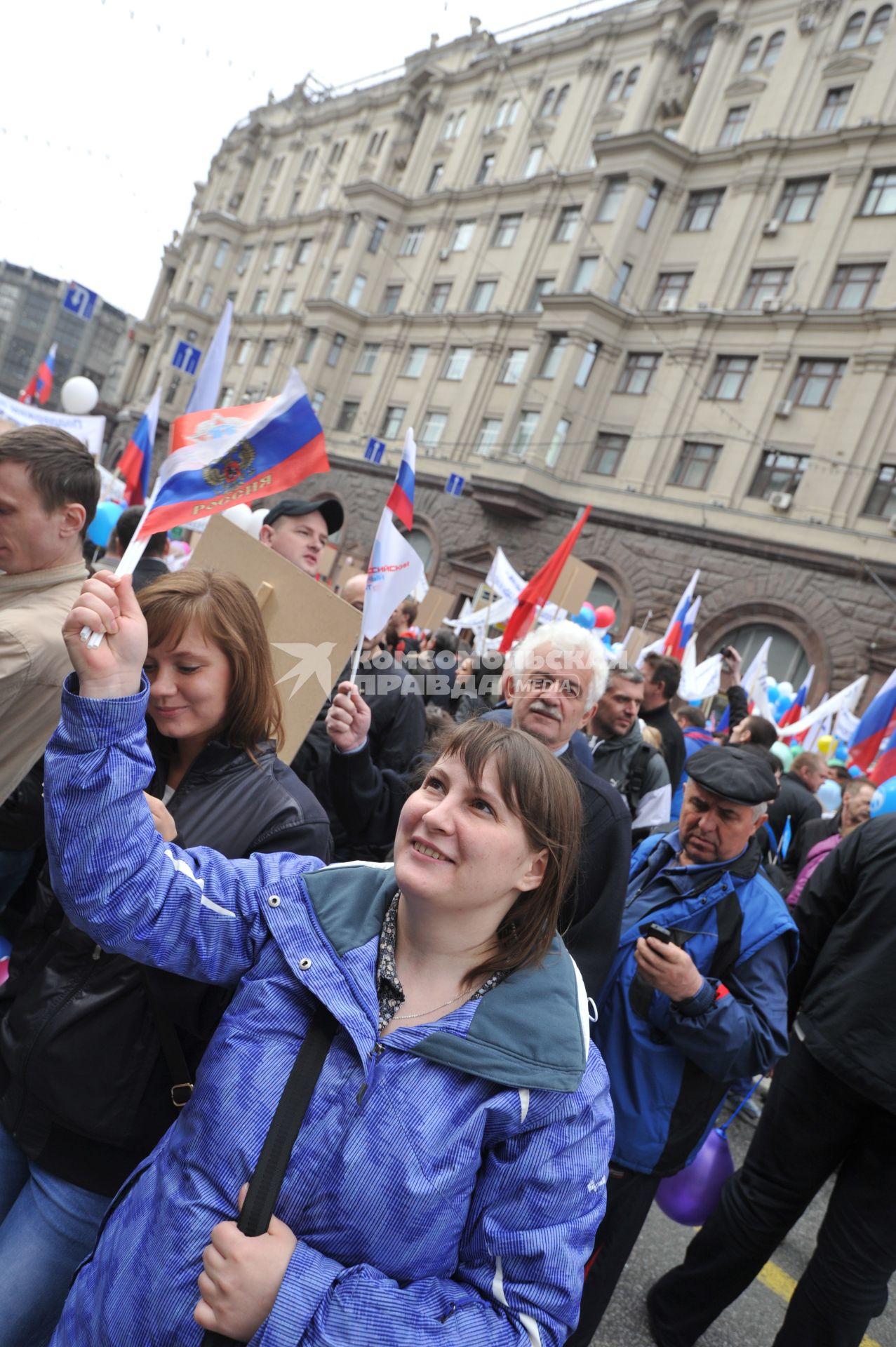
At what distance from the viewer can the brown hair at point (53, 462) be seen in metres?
2.41

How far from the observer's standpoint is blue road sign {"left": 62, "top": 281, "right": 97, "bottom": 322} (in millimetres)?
17625

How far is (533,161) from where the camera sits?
27750mm

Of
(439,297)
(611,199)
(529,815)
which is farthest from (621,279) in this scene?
(529,815)

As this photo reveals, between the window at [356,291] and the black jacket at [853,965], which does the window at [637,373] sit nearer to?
the window at [356,291]

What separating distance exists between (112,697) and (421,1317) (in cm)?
105

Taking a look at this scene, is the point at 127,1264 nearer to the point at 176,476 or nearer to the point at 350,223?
the point at 176,476

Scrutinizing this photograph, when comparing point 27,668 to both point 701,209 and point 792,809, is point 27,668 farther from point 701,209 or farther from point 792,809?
point 701,209

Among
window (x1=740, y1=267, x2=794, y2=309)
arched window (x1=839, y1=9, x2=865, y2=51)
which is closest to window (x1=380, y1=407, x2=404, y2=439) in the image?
window (x1=740, y1=267, x2=794, y2=309)

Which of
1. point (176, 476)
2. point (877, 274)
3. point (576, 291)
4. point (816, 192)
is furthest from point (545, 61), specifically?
point (176, 476)

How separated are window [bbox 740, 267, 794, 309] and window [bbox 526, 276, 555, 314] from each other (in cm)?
651

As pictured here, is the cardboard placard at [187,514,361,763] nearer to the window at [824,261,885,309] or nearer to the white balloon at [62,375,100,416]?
the white balloon at [62,375,100,416]

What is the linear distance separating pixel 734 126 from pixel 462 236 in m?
9.88

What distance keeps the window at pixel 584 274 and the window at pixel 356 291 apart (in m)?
10.9

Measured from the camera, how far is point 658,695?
5477mm
